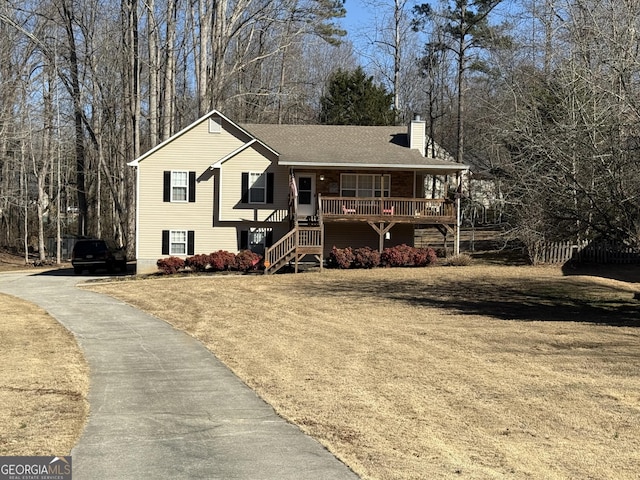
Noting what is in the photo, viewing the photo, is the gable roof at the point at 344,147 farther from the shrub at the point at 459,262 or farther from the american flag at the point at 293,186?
the shrub at the point at 459,262

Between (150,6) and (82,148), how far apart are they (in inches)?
596

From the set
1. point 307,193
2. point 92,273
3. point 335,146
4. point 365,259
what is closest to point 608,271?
point 365,259

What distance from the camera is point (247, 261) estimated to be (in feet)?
101

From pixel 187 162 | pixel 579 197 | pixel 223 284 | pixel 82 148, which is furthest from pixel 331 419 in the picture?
pixel 82 148

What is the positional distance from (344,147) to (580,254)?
11658 mm

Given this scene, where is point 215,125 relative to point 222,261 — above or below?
above

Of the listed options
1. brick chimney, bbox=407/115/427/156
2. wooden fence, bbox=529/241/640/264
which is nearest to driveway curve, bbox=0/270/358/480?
wooden fence, bbox=529/241/640/264

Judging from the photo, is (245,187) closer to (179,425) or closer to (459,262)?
(459,262)

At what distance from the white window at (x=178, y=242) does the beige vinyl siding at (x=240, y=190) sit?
6.70 feet

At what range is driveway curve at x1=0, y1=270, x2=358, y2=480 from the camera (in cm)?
658

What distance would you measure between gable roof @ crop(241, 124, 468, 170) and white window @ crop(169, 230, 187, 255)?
5.66 meters

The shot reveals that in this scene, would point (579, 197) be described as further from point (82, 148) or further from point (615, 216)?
point (82, 148)

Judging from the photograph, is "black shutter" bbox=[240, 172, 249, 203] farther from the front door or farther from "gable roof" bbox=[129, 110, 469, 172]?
the front door

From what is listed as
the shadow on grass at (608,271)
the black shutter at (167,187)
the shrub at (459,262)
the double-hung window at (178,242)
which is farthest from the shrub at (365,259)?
the black shutter at (167,187)
